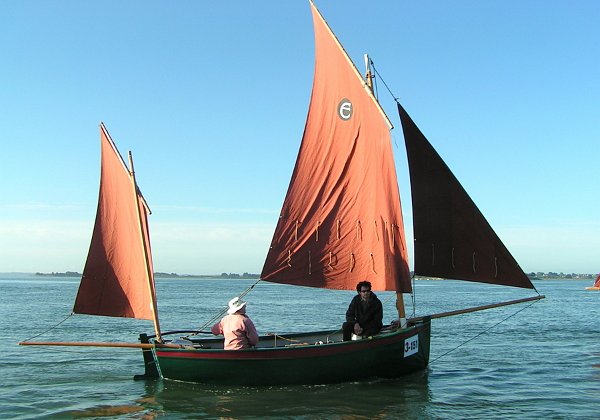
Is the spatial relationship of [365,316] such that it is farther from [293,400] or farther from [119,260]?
[119,260]

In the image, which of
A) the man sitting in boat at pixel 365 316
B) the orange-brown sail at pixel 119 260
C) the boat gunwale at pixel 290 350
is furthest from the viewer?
the orange-brown sail at pixel 119 260

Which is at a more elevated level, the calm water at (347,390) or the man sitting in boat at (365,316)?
the man sitting in boat at (365,316)

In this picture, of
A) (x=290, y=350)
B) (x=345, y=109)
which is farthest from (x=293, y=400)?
(x=345, y=109)

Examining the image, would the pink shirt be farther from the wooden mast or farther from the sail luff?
the sail luff

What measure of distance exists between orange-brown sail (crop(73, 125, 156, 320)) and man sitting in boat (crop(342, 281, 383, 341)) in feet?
16.8

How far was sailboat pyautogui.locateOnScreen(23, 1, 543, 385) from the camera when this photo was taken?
645 inches

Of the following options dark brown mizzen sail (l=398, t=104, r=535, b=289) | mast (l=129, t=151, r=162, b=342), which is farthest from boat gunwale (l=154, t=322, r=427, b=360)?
dark brown mizzen sail (l=398, t=104, r=535, b=289)

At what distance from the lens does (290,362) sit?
49.8 ft

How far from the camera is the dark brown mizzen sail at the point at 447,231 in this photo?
16.5 m

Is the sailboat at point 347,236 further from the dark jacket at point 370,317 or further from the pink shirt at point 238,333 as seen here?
the pink shirt at point 238,333

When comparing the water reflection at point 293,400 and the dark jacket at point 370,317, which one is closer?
the water reflection at point 293,400

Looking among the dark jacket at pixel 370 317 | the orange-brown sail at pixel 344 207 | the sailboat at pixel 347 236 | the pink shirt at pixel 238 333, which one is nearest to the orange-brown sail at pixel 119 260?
the sailboat at pixel 347 236

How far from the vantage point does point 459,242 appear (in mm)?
16578

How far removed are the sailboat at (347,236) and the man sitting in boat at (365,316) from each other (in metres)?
0.45
